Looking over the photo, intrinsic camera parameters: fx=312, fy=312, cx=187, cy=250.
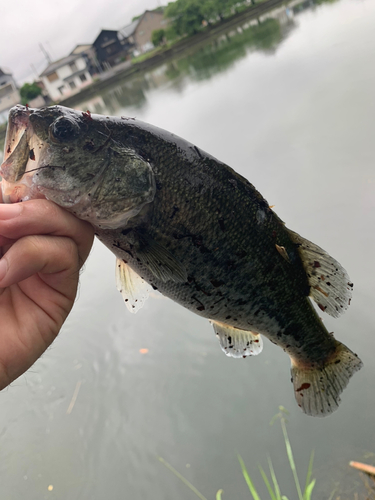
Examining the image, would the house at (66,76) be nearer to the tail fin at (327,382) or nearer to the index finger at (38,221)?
the index finger at (38,221)

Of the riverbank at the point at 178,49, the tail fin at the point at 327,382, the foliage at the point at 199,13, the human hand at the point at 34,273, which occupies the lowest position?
the tail fin at the point at 327,382

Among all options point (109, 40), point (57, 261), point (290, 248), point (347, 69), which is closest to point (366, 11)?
point (347, 69)

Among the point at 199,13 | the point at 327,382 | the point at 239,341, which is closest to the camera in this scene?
the point at 327,382

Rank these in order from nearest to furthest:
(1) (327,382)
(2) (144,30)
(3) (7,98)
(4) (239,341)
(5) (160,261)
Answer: (5) (160,261), (1) (327,382), (4) (239,341), (3) (7,98), (2) (144,30)

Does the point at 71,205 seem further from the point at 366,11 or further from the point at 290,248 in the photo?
the point at 366,11

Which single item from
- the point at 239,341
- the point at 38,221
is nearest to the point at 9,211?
the point at 38,221

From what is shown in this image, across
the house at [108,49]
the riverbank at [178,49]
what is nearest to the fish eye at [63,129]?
the riverbank at [178,49]

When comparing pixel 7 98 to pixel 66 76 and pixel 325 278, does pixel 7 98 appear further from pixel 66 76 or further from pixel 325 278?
pixel 325 278
